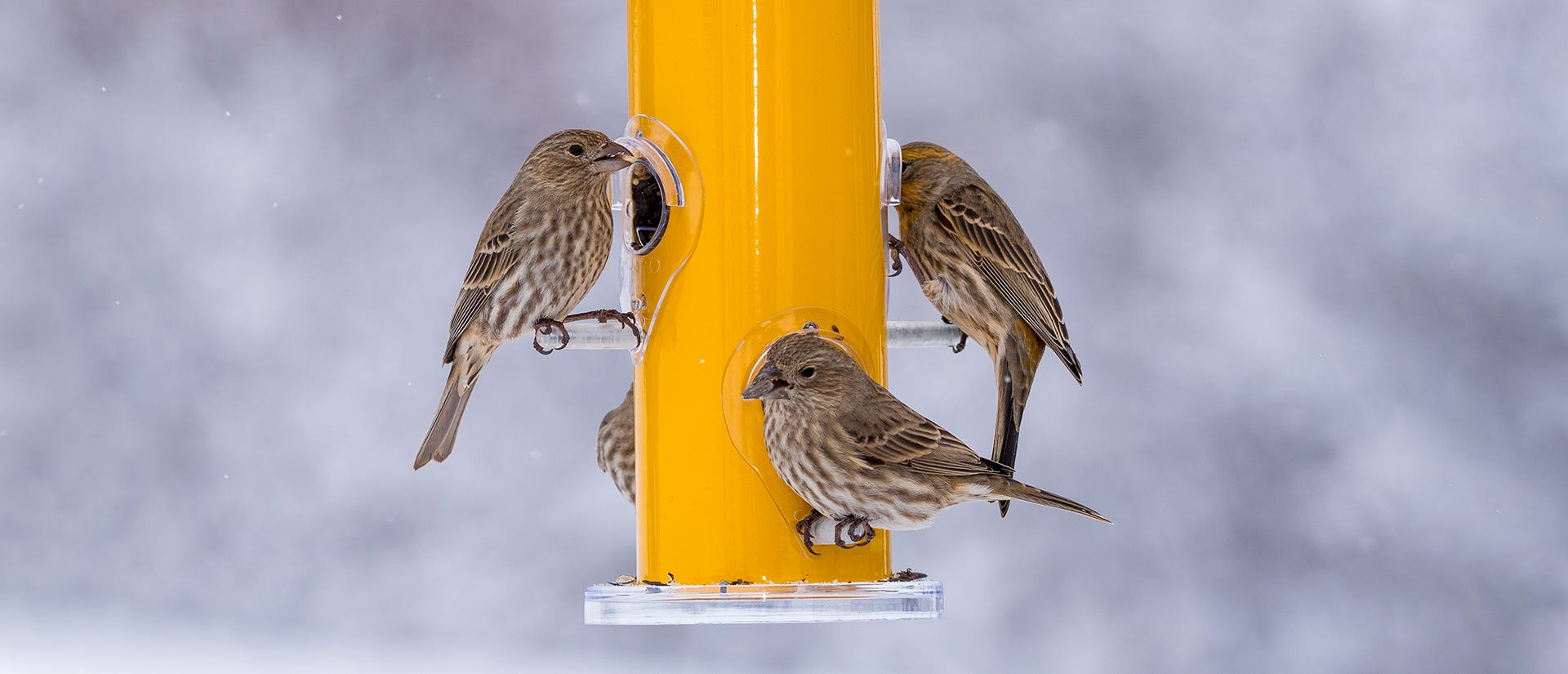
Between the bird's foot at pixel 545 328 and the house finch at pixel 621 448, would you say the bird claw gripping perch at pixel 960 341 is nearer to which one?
the house finch at pixel 621 448

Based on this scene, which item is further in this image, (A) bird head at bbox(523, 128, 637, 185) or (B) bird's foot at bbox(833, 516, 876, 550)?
(A) bird head at bbox(523, 128, 637, 185)

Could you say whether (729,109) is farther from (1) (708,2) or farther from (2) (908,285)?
(2) (908,285)

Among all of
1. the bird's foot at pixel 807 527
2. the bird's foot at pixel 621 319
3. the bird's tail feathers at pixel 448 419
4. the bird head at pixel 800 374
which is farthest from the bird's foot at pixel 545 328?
the bird's foot at pixel 807 527

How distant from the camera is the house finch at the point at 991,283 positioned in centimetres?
498

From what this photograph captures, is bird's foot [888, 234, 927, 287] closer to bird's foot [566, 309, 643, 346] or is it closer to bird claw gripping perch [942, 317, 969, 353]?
bird claw gripping perch [942, 317, 969, 353]

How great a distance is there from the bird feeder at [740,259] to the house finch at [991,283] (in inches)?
20.1

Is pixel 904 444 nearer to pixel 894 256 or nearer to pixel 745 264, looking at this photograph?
pixel 745 264

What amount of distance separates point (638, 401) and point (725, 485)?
0.41 metres

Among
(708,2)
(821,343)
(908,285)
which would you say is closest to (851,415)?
(821,343)

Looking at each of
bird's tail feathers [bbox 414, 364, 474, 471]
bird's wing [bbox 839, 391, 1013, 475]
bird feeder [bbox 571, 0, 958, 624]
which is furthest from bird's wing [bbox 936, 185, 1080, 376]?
bird's tail feathers [bbox 414, 364, 474, 471]

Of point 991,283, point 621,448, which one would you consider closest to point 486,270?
point 621,448

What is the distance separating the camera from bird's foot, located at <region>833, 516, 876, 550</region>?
163 inches

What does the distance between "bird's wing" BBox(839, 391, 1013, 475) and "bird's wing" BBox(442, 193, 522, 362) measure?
120cm

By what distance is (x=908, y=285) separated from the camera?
7.29m
